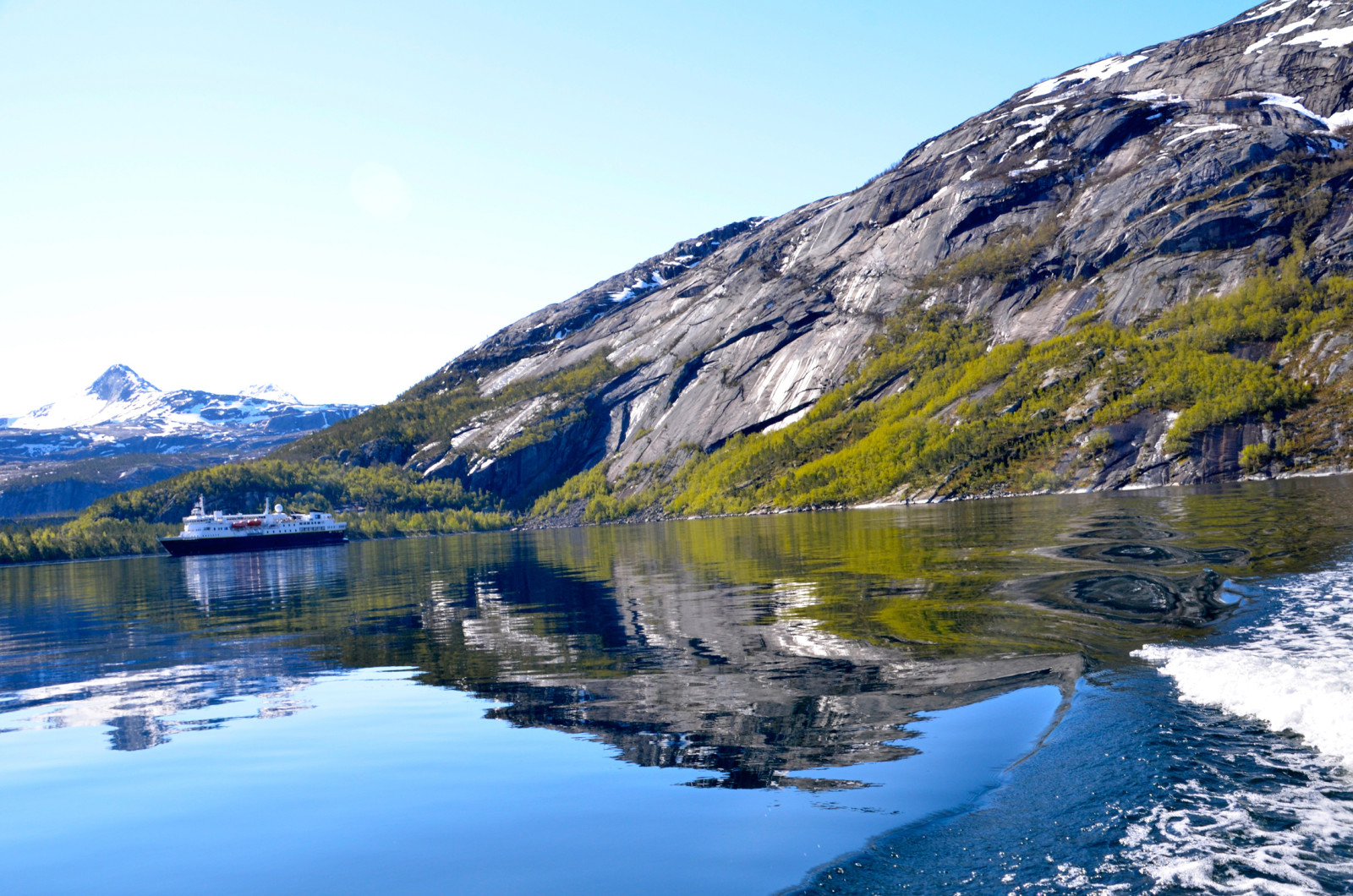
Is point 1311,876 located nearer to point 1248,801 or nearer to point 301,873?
point 1248,801

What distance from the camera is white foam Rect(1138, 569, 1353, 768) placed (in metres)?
12.5

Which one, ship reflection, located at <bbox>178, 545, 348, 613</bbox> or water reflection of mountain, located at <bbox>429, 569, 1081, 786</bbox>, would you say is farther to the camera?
ship reflection, located at <bbox>178, 545, 348, 613</bbox>

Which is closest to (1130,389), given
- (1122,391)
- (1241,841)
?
(1122,391)

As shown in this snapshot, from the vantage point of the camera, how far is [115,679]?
24.8m

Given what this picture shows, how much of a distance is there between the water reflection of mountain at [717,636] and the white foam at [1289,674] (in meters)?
1.89

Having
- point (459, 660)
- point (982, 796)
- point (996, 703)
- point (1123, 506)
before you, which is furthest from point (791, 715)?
point (1123, 506)

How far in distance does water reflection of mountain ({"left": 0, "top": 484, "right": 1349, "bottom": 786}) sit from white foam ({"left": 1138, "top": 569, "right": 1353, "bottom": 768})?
1.89 m

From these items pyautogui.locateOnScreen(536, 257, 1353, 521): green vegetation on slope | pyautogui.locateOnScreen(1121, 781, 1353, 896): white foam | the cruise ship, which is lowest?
the cruise ship

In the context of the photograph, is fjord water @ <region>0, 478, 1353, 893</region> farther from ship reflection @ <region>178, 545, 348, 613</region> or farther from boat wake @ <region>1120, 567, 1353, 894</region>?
ship reflection @ <region>178, 545, 348, 613</region>

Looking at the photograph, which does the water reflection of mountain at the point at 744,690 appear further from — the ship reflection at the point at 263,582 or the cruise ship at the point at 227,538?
the cruise ship at the point at 227,538

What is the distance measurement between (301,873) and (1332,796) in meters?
12.2

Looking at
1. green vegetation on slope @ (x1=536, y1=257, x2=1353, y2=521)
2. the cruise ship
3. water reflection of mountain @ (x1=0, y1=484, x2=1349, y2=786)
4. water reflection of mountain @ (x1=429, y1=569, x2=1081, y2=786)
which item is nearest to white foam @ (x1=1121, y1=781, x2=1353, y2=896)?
water reflection of mountain @ (x1=429, y1=569, x2=1081, y2=786)

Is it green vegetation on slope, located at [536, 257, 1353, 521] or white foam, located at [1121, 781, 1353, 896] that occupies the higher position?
green vegetation on slope, located at [536, 257, 1353, 521]

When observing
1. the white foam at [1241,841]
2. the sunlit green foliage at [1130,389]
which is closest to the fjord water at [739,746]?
the white foam at [1241,841]
